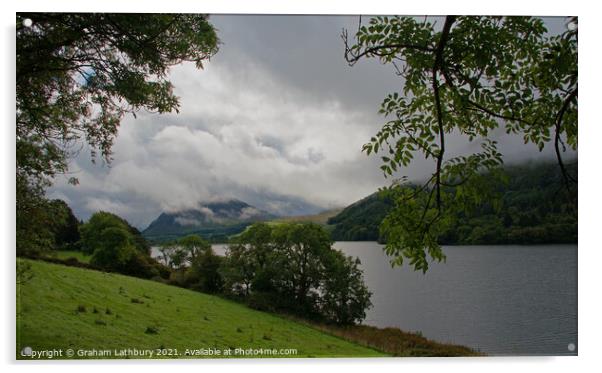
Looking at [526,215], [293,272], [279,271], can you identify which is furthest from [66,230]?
[526,215]

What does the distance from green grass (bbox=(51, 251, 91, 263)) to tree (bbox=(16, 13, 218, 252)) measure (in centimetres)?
18

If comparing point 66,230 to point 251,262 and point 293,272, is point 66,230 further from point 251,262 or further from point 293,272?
point 293,272

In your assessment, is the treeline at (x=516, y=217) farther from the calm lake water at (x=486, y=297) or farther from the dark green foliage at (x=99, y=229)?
the dark green foliage at (x=99, y=229)

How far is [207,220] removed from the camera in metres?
5.37

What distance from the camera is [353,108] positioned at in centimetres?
523

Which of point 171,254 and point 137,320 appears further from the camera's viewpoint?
Answer: point 171,254

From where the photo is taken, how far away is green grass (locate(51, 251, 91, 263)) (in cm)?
513

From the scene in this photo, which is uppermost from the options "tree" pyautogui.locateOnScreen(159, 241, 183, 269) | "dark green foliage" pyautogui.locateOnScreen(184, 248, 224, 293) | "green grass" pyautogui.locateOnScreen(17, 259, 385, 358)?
"tree" pyautogui.locateOnScreen(159, 241, 183, 269)

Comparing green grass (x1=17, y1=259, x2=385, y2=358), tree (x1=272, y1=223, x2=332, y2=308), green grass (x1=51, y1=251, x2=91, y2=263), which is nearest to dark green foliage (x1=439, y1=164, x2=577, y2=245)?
tree (x1=272, y1=223, x2=332, y2=308)

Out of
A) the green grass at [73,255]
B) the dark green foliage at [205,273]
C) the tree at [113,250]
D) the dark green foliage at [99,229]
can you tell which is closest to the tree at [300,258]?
the dark green foliage at [205,273]

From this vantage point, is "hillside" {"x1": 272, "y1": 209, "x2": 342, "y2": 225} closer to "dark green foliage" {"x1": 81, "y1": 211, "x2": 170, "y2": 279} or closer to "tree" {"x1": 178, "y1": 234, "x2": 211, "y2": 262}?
"tree" {"x1": 178, "y1": 234, "x2": 211, "y2": 262}

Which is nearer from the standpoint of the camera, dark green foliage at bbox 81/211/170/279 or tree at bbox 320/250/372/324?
dark green foliage at bbox 81/211/170/279

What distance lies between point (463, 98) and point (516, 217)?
70.9 inches
